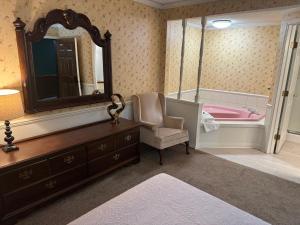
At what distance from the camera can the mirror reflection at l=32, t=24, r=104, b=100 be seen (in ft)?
8.00

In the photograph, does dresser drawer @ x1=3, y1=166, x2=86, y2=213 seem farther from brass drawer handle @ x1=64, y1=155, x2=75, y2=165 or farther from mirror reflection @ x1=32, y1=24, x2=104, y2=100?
mirror reflection @ x1=32, y1=24, x2=104, y2=100

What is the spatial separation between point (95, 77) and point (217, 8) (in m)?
2.11

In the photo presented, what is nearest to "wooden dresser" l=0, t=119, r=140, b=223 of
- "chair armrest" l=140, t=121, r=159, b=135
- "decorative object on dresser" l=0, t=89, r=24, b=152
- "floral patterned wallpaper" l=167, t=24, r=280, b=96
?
"decorative object on dresser" l=0, t=89, r=24, b=152

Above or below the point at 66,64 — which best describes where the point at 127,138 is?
below

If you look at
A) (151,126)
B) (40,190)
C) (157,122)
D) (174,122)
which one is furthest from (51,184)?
(174,122)

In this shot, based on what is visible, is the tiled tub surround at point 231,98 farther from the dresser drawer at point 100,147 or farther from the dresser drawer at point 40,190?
the dresser drawer at point 40,190

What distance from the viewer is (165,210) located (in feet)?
4.47

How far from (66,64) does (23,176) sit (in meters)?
1.40

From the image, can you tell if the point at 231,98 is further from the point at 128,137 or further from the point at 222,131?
the point at 128,137

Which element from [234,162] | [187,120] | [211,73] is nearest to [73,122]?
[187,120]

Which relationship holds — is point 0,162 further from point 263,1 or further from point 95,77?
point 263,1

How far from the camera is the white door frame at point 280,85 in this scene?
320 centimetres

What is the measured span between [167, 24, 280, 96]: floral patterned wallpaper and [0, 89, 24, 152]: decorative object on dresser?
292 centimetres

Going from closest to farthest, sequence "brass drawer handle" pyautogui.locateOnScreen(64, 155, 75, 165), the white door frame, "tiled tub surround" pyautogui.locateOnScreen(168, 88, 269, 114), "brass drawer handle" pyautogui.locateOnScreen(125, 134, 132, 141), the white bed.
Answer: the white bed, "brass drawer handle" pyautogui.locateOnScreen(64, 155, 75, 165), "brass drawer handle" pyautogui.locateOnScreen(125, 134, 132, 141), the white door frame, "tiled tub surround" pyautogui.locateOnScreen(168, 88, 269, 114)
